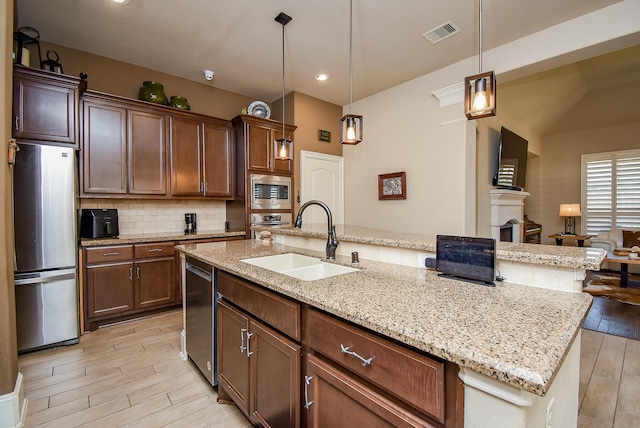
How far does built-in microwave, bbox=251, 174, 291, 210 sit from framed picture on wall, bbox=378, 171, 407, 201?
1.37 meters

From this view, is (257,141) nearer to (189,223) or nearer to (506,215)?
(189,223)

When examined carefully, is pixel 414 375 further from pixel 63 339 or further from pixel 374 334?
pixel 63 339

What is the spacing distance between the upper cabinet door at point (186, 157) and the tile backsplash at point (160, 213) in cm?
41

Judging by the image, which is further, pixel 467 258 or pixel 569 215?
pixel 569 215

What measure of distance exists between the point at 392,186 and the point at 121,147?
3.39 m

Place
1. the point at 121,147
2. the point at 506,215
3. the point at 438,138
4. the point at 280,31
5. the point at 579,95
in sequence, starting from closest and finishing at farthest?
1. the point at 280,31
2. the point at 121,147
3. the point at 438,138
4. the point at 506,215
5. the point at 579,95

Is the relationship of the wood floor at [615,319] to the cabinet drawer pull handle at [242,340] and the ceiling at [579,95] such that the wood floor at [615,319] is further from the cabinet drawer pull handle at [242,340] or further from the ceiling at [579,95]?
the cabinet drawer pull handle at [242,340]

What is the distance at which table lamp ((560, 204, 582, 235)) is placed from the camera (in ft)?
19.6

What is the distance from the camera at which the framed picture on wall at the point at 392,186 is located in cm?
408

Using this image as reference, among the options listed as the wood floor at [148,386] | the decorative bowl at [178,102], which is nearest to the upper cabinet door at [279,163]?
the decorative bowl at [178,102]

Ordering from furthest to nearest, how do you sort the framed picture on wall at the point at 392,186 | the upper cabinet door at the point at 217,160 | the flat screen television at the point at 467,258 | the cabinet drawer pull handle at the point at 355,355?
the framed picture on wall at the point at 392,186, the upper cabinet door at the point at 217,160, the flat screen television at the point at 467,258, the cabinet drawer pull handle at the point at 355,355

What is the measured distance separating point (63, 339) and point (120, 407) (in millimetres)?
1256

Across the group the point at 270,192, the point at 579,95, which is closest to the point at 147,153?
the point at 270,192

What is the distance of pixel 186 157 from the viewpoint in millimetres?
3627
